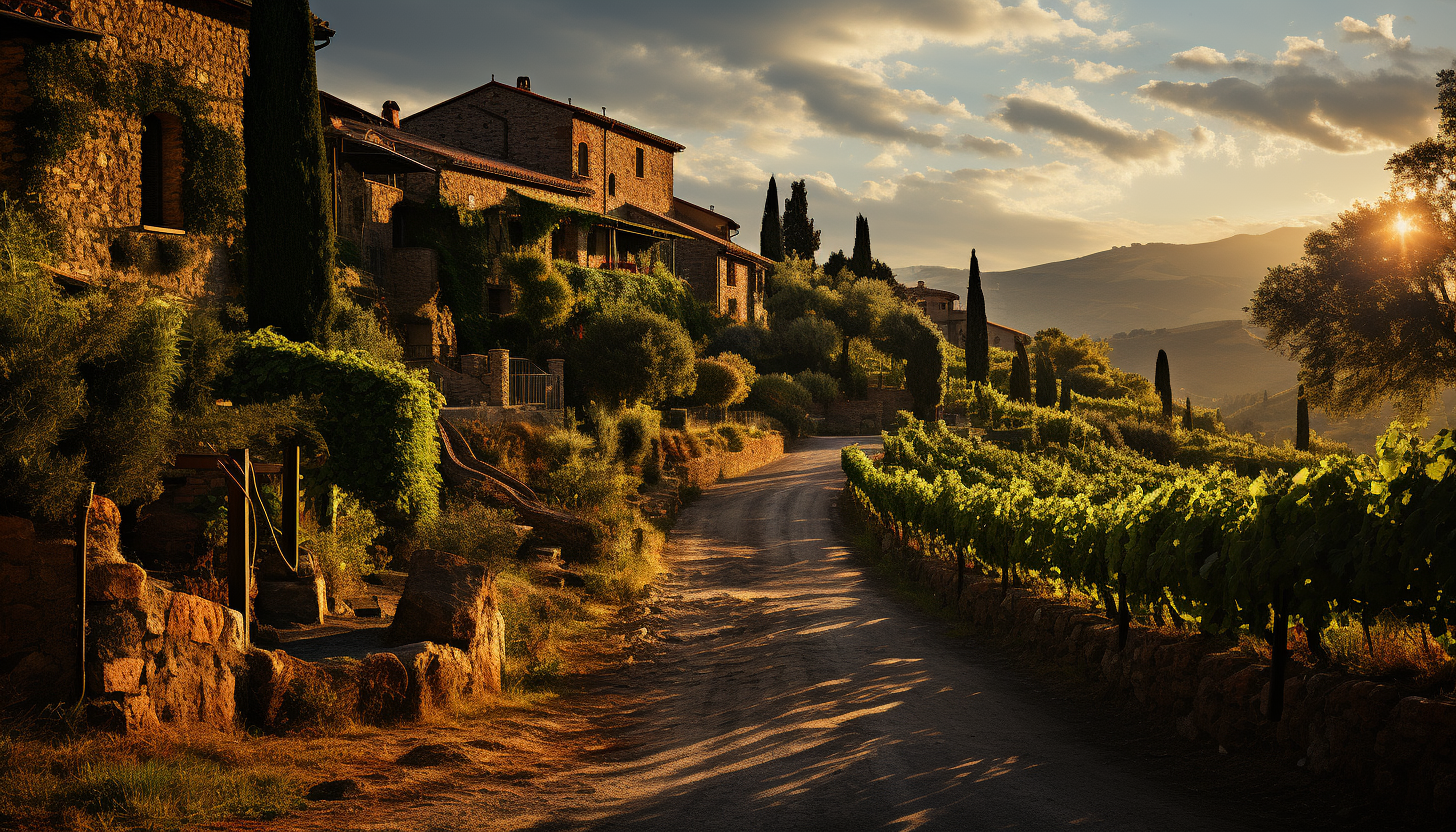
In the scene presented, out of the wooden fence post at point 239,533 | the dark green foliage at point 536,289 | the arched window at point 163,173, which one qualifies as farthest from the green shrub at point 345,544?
the dark green foliage at point 536,289

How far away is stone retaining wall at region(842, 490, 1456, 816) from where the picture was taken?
5.67 metres

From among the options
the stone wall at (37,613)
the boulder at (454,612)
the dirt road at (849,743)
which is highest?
the stone wall at (37,613)

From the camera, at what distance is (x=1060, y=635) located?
11.7 metres

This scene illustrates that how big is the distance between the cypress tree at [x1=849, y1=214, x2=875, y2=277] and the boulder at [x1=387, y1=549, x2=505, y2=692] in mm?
66896

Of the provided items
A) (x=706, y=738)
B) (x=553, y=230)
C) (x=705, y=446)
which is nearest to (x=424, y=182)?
(x=553, y=230)

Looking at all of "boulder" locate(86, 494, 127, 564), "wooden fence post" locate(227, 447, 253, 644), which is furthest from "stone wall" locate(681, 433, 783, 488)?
"boulder" locate(86, 494, 127, 564)

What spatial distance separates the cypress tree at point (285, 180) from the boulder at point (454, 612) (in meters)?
11.2

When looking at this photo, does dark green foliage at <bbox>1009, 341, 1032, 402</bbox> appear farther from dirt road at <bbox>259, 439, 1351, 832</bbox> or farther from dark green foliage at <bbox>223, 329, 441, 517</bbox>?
dark green foliage at <bbox>223, 329, 441, 517</bbox>

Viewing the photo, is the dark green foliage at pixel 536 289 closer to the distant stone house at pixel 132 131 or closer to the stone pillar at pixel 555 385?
the stone pillar at pixel 555 385

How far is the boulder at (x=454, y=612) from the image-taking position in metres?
9.53

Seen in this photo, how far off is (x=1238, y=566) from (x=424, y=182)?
33.1 m

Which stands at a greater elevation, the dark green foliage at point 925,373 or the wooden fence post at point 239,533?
the dark green foliage at point 925,373

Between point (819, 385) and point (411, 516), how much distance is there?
3955 centimetres

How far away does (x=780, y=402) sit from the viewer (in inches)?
1870
